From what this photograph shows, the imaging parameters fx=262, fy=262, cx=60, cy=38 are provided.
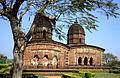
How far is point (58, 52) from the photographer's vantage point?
3412 cm

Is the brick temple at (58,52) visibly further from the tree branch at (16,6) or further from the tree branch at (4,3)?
the tree branch at (4,3)

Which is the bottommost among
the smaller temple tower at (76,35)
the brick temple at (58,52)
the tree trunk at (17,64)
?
the tree trunk at (17,64)

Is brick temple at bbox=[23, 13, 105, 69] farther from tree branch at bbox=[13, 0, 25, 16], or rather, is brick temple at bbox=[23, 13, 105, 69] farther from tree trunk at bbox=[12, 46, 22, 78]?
tree trunk at bbox=[12, 46, 22, 78]

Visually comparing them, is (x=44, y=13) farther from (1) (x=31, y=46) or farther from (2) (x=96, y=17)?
(1) (x=31, y=46)

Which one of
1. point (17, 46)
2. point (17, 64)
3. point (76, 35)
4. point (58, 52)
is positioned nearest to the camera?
point (17, 64)

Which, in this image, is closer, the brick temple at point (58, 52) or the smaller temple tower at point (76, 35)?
the brick temple at point (58, 52)

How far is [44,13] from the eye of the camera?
48.0ft

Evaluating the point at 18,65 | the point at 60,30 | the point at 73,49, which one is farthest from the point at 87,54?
the point at 18,65

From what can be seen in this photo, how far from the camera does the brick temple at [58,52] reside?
3266cm

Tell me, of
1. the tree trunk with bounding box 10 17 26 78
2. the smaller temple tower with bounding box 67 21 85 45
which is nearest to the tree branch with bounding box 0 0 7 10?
the tree trunk with bounding box 10 17 26 78

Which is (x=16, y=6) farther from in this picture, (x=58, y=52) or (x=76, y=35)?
(x=76, y=35)

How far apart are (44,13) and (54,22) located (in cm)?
88

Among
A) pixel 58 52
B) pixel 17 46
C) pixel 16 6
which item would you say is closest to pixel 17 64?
pixel 17 46

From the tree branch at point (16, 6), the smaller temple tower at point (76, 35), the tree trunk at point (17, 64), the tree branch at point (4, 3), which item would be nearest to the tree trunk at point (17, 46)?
the tree trunk at point (17, 64)
